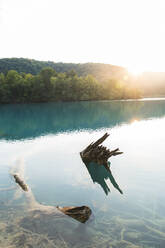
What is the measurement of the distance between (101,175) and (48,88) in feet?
331

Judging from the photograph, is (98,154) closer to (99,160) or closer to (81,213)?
(99,160)

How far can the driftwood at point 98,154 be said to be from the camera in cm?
1895

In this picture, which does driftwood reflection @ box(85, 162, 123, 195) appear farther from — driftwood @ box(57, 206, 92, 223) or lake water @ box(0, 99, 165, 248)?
driftwood @ box(57, 206, 92, 223)

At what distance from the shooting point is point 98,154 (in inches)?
770

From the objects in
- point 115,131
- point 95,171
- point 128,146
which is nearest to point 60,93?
point 115,131

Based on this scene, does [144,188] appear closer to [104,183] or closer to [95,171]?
[104,183]

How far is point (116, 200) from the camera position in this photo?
43.6 feet

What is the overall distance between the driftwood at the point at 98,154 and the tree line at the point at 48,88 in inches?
3769

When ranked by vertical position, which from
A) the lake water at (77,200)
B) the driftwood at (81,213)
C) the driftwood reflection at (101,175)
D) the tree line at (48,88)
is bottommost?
the driftwood reflection at (101,175)

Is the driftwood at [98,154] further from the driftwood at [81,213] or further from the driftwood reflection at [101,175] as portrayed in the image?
the driftwood at [81,213]

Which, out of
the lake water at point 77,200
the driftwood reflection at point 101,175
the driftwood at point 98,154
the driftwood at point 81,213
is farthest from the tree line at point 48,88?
the driftwood at point 81,213

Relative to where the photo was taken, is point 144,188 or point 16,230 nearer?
point 16,230

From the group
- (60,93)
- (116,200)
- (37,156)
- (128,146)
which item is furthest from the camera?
(60,93)

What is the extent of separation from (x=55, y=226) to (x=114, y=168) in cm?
1039
